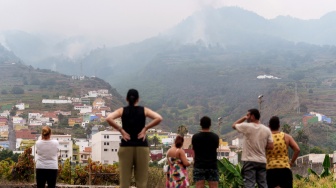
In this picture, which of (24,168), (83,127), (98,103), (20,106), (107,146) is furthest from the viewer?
(98,103)

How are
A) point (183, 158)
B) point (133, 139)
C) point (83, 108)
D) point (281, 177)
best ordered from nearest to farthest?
point (133, 139), point (281, 177), point (183, 158), point (83, 108)

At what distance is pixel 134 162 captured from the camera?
17.2 feet

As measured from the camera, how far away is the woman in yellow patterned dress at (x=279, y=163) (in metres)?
5.89

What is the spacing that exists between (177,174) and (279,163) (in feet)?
3.78

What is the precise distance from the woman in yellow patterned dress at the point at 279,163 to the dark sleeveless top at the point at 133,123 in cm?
153

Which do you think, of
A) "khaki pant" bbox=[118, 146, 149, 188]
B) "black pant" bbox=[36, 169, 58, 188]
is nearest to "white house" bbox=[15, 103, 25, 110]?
"black pant" bbox=[36, 169, 58, 188]

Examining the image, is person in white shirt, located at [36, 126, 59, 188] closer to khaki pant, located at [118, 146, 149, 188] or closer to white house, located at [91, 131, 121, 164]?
khaki pant, located at [118, 146, 149, 188]

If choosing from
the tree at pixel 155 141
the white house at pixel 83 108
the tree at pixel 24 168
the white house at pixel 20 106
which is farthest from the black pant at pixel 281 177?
the white house at pixel 83 108

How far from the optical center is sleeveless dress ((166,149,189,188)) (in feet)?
20.6

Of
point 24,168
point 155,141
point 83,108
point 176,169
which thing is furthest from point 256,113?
point 83,108

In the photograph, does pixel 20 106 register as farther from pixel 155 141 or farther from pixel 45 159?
pixel 45 159

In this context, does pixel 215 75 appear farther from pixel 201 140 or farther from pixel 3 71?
pixel 201 140

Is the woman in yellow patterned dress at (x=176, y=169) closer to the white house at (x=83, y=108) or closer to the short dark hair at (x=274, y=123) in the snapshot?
the short dark hair at (x=274, y=123)

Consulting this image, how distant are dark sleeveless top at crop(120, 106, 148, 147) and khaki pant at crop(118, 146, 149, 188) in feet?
0.18
